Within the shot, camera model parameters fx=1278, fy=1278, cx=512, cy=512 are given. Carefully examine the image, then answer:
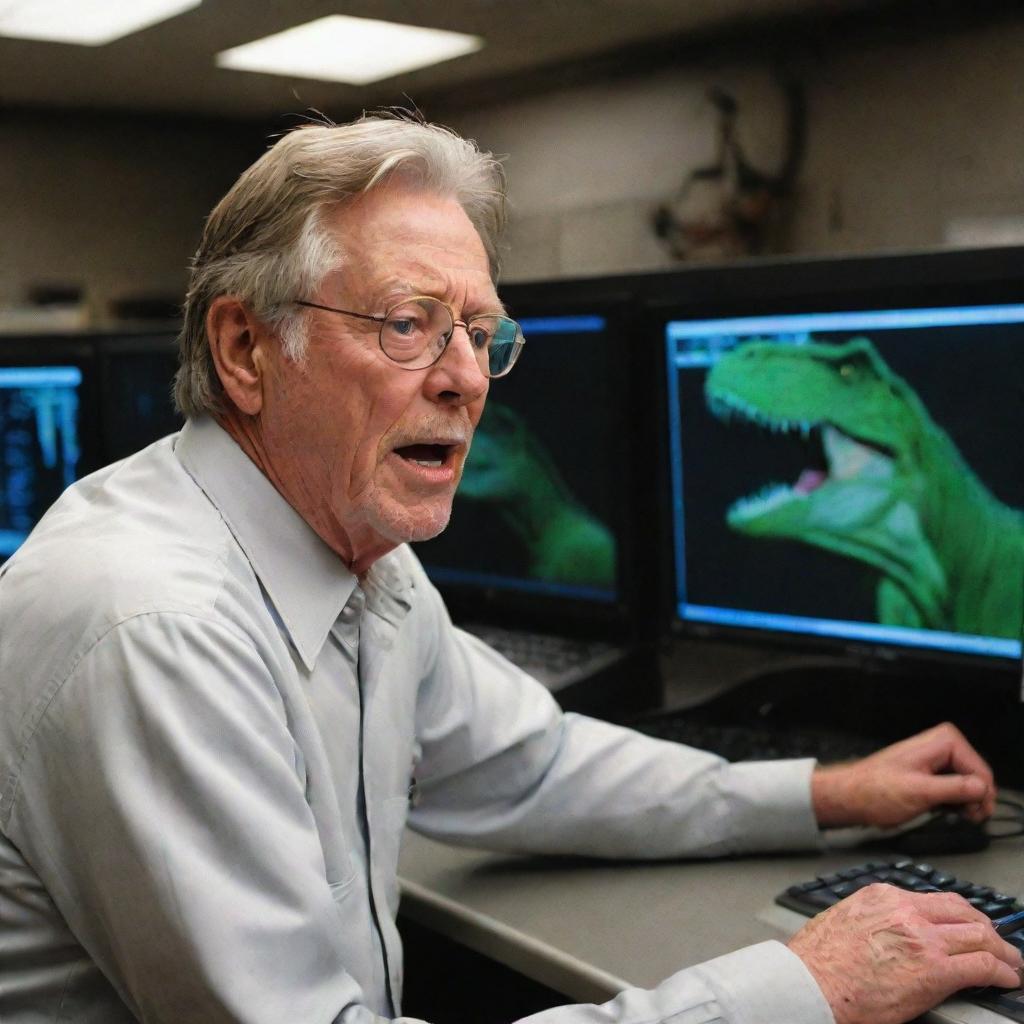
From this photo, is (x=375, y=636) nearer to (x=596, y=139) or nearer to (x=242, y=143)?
(x=596, y=139)

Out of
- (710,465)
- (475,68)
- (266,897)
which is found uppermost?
(475,68)

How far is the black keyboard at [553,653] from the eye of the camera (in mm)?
1578

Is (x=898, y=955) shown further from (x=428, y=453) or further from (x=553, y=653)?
(x=553, y=653)

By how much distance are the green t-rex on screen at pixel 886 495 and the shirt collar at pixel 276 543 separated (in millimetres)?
566

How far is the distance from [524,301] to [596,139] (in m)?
0.29

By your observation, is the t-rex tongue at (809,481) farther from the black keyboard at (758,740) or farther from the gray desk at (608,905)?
the gray desk at (608,905)

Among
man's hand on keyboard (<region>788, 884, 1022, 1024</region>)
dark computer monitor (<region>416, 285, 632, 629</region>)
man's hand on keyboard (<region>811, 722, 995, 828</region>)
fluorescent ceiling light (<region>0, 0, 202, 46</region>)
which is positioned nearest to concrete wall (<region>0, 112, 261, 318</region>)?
fluorescent ceiling light (<region>0, 0, 202, 46</region>)

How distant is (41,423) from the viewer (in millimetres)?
2111

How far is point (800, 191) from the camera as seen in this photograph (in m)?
1.63

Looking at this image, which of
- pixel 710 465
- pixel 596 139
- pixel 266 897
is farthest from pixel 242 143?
pixel 266 897

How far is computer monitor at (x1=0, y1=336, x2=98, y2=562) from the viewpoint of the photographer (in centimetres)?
209

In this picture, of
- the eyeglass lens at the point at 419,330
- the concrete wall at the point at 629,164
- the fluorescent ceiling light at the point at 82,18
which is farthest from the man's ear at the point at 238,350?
the fluorescent ceiling light at the point at 82,18

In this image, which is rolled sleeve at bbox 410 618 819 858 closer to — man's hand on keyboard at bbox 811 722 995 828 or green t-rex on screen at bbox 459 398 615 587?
man's hand on keyboard at bbox 811 722 995 828

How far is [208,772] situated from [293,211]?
0.45 meters
